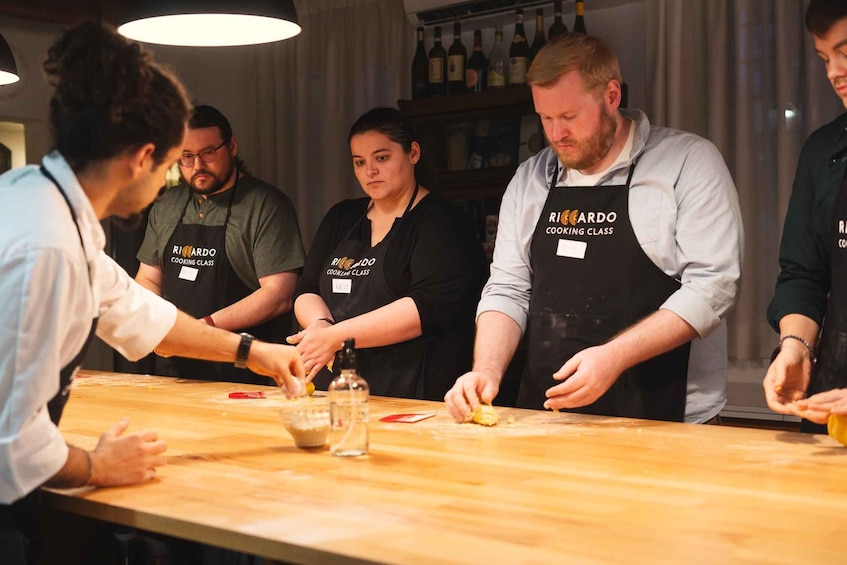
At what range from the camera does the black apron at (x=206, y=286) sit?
3643mm

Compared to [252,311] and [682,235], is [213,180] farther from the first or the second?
[682,235]

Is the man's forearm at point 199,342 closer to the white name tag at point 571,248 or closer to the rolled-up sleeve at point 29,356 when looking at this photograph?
the rolled-up sleeve at point 29,356

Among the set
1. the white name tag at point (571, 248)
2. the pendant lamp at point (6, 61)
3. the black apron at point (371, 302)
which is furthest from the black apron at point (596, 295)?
the pendant lamp at point (6, 61)

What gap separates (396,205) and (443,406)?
92 cm

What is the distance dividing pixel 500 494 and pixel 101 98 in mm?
925

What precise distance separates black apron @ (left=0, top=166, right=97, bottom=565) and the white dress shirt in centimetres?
3

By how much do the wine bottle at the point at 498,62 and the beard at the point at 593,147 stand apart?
2.40 m

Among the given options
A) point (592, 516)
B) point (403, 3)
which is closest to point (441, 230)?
point (592, 516)

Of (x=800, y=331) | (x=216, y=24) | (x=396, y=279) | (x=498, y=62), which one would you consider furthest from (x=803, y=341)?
(x=498, y=62)

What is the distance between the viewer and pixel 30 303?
1431 millimetres

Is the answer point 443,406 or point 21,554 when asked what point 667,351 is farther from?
point 21,554

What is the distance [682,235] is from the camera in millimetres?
2473

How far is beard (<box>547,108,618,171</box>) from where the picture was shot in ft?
8.57

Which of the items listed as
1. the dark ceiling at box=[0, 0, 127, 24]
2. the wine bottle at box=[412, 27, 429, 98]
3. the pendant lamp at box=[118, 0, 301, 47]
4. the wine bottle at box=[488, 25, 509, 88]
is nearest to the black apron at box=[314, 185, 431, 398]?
the pendant lamp at box=[118, 0, 301, 47]
